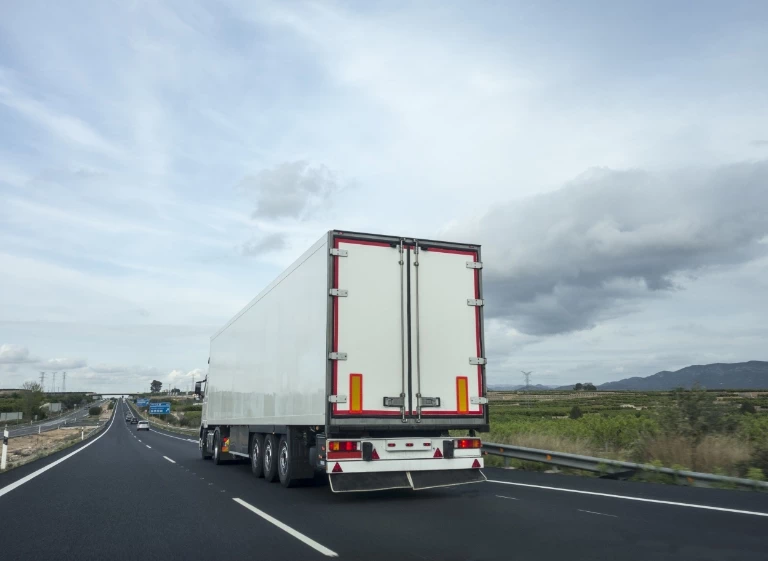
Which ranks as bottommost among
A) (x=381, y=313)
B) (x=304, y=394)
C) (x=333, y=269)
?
(x=304, y=394)

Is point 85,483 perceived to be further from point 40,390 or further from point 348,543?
point 40,390

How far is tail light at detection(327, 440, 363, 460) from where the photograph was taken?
9.83 m

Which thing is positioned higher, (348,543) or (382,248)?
(382,248)

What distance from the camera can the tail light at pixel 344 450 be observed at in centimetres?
983

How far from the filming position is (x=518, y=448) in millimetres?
14422

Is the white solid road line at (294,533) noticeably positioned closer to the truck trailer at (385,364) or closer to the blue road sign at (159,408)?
the truck trailer at (385,364)

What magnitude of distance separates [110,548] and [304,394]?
440 centimetres

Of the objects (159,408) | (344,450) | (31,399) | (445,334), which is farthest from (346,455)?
(31,399)

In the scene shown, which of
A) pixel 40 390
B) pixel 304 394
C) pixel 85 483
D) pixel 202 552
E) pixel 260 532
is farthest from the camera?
pixel 40 390

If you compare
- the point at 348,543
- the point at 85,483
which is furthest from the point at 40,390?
the point at 348,543

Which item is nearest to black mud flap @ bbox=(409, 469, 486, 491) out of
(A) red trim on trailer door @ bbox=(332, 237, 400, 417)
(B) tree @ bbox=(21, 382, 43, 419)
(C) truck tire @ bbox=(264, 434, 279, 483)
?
(A) red trim on trailer door @ bbox=(332, 237, 400, 417)

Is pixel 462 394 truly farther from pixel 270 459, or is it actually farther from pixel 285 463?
pixel 270 459

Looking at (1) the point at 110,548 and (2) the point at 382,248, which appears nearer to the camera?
(1) the point at 110,548

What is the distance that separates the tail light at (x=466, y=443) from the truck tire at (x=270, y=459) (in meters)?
4.50
